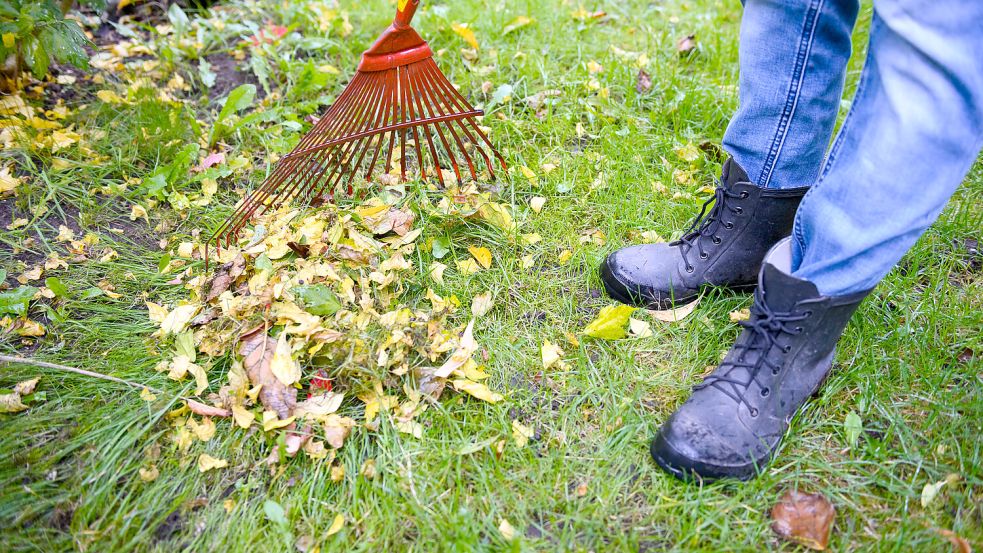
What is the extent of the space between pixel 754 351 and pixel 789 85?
1.87 feet

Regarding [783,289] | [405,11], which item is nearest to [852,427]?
[783,289]

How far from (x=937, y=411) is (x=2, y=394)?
2009 mm

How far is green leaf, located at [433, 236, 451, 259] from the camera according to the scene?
1797 mm

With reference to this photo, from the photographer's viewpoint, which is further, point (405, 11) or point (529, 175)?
point (529, 175)

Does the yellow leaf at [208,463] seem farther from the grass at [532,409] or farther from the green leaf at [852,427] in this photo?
the green leaf at [852,427]

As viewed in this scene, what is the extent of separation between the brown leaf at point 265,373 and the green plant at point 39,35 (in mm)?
1221

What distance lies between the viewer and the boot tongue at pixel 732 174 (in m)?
1.51

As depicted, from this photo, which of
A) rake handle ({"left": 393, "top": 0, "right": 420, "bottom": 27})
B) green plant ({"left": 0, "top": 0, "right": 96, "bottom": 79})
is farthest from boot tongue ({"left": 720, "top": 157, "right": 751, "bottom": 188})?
green plant ({"left": 0, "top": 0, "right": 96, "bottom": 79})

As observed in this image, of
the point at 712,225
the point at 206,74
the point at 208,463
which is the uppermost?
the point at 206,74

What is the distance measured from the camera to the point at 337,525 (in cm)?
121

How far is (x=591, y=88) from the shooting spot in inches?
96.8

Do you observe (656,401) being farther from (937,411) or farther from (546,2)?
(546,2)

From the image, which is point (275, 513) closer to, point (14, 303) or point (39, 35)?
point (14, 303)

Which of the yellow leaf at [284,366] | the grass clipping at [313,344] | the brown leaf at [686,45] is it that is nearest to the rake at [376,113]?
the grass clipping at [313,344]
